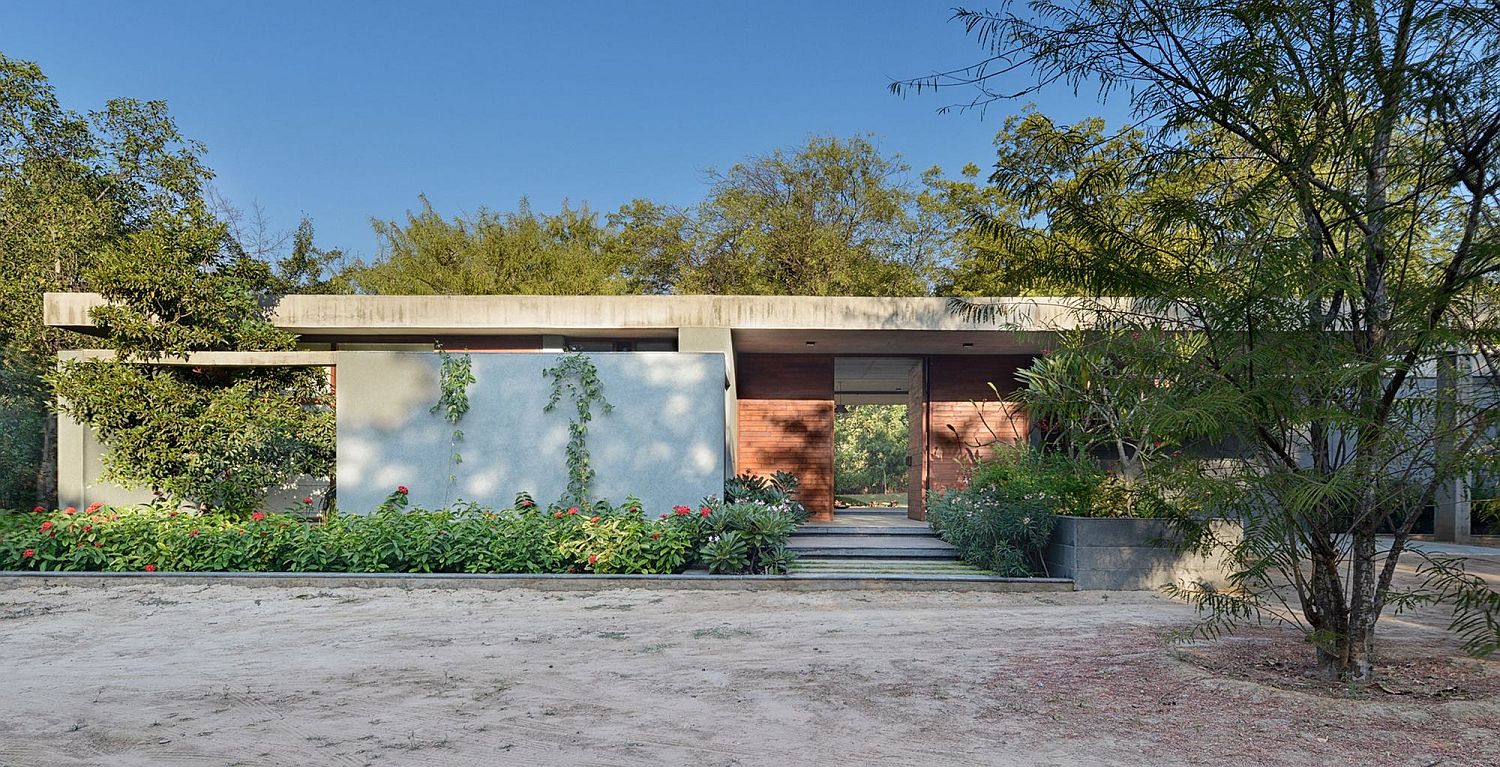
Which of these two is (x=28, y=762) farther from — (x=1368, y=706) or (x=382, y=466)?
(x=382, y=466)

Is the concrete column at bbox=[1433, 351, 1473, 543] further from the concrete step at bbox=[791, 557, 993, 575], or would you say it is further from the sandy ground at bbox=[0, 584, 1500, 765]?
the concrete step at bbox=[791, 557, 993, 575]

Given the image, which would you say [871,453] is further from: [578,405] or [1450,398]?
[1450,398]

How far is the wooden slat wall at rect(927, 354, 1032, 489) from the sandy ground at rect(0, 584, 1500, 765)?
19.8 ft

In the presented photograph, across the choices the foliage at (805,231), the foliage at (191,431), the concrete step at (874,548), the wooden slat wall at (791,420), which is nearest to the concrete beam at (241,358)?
the foliage at (191,431)

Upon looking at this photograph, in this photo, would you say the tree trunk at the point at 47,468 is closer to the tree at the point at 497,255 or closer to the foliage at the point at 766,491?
the foliage at the point at 766,491

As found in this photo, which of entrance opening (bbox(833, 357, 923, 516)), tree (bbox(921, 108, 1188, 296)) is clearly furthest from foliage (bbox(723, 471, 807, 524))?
entrance opening (bbox(833, 357, 923, 516))

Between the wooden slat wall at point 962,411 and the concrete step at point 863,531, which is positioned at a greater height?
the wooden slat wall at point 962,411

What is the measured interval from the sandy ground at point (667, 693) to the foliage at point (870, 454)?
2002 centimetres

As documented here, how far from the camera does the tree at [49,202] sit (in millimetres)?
13969

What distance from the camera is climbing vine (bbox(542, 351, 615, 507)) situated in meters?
10.1

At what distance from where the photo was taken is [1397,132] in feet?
15.7

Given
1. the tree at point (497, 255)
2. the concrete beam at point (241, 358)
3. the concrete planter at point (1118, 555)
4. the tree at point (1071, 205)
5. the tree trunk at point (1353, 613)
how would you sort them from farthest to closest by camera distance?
the tree at point (497, 255) → the concrete beam at point (241, 358) → the concrete planter at point (1118, 555) → the tree at point (1071, 205) → the tree trunk at point (1353, 613)

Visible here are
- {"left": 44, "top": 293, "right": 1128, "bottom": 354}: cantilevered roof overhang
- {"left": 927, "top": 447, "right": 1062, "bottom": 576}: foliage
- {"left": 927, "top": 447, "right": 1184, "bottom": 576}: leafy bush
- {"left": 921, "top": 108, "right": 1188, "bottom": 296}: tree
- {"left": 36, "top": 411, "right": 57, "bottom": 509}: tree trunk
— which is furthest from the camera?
{"left": 36, "top": 411, "right": 57, "bottom": 509}: tree trunk

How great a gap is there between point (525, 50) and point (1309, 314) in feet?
74.0
